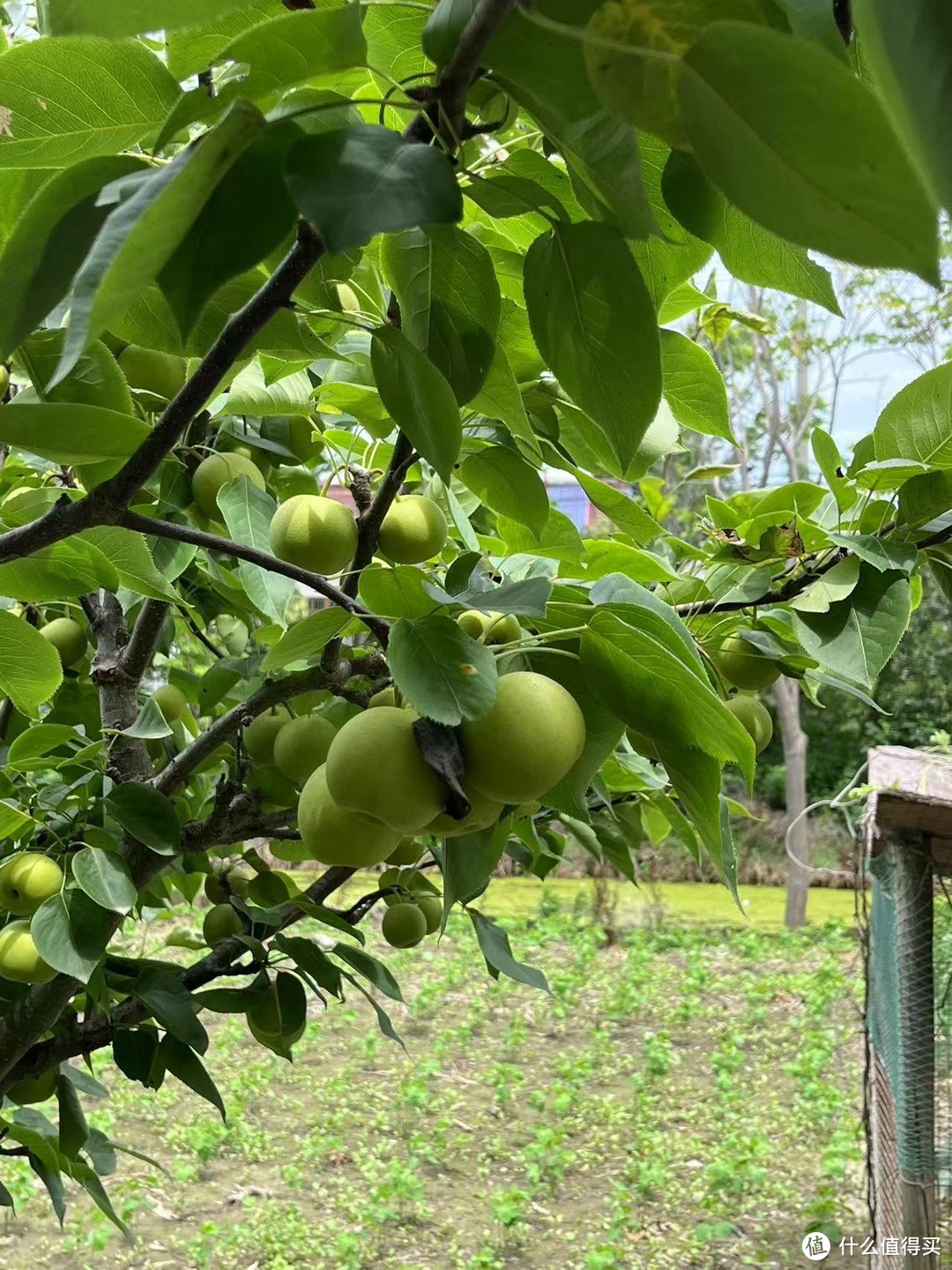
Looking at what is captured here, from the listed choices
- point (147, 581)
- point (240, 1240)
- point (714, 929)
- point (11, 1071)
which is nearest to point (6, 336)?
point (147, 581)

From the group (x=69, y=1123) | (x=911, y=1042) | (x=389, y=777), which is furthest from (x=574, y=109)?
(x=911, y=1042)

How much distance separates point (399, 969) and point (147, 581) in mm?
4245

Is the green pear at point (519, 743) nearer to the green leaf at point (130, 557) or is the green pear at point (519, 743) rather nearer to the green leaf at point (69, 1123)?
the green leaf at point (130, 557)

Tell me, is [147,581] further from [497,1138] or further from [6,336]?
[497,1138]

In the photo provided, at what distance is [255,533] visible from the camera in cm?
74

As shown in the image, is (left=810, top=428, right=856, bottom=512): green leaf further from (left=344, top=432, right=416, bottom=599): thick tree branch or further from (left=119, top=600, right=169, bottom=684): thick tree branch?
(left=119, top=600, right=169, bottom=684): thick tree branch

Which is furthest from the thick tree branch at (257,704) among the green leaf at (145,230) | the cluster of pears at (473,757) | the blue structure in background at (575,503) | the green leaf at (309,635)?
the blue structure in background at (575,503)

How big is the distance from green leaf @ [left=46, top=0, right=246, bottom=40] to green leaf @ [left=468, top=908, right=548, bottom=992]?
0.87 metres

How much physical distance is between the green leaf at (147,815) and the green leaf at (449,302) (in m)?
0.53

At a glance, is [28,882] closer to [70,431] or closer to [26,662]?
[26,662]

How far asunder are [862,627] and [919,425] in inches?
4.8

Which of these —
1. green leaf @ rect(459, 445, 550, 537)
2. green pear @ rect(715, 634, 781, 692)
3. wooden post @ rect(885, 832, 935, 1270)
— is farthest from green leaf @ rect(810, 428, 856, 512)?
wooden post @ rect(885, 832, 935, 1270)

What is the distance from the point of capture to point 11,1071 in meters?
0.96

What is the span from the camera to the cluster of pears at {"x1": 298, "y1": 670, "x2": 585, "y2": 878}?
0.40m
